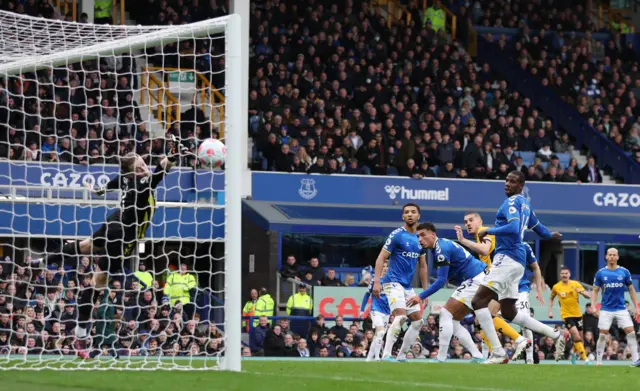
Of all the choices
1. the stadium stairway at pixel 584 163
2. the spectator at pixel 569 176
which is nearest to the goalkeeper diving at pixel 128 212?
the spectator at pixel 569 176

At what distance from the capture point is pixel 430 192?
1114 inches

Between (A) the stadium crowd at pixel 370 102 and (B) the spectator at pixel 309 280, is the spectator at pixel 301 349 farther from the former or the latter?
(A) the stadium crowd at pixel 370 102

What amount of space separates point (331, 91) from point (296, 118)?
5.39 ft

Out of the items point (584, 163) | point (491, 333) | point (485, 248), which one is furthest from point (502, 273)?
point (584, 163)

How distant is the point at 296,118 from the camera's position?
1078 inches

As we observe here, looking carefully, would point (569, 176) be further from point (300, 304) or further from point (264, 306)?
point (264, 306)

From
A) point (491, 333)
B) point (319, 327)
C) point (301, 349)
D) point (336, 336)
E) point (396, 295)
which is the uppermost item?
point (396, 295)

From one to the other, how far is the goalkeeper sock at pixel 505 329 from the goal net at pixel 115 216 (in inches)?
137

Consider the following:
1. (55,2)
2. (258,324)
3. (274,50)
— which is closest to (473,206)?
(274,50)

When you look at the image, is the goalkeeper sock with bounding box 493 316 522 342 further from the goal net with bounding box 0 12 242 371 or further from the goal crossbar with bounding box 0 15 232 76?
the goal crossbar with bounding box 0 15 232 76

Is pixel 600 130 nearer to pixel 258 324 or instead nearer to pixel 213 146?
pixel 258 324

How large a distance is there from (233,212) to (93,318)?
617 cm

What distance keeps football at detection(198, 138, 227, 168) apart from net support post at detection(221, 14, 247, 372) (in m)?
0.81

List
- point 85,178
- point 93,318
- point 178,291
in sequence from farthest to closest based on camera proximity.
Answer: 1. point 85,178
2. point 178,291
3. point 93,318
